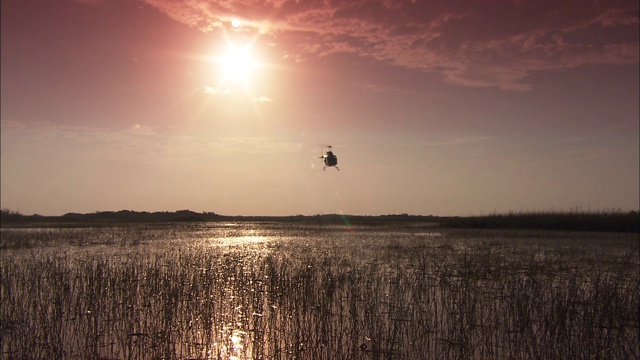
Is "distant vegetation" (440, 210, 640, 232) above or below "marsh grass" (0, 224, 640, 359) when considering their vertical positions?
above

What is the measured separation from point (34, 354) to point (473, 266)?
11.7m

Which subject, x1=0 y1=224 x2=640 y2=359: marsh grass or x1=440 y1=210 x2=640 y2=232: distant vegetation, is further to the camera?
x1=440 y1=210 x2=640 y2=232: distant vegetation

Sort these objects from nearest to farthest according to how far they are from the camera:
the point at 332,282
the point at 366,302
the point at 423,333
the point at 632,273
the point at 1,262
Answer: the point at 423,333
the point at 366,302
the point at 332,282
the point at 632,273
the point at 1,262

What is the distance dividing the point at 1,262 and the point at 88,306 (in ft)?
28.3

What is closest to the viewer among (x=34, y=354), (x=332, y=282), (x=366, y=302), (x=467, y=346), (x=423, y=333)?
(x=34, y=354)

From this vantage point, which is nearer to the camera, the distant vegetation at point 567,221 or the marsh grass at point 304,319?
the marsh grass at point 304,319

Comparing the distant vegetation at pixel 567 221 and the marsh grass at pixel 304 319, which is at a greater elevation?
the distant vegetation at pixel 567 221

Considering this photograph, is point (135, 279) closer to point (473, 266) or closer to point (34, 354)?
→ point (34, 354)

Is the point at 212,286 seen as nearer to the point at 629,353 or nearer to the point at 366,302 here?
the point at 366,302

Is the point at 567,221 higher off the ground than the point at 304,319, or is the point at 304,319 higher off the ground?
the point at 567,221

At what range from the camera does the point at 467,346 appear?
24.9 feet

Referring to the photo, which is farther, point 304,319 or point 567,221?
point 567,221

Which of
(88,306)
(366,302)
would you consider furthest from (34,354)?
(366,302)

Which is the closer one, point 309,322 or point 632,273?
point 309,322
